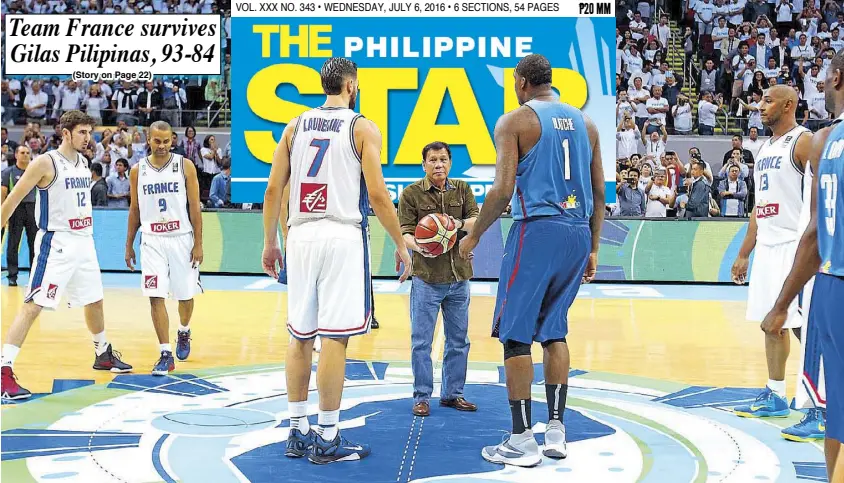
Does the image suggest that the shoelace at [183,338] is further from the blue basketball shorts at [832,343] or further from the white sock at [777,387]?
the blue basketball shorts at [832,343]

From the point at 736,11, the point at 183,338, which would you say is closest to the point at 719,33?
the point at 736,11

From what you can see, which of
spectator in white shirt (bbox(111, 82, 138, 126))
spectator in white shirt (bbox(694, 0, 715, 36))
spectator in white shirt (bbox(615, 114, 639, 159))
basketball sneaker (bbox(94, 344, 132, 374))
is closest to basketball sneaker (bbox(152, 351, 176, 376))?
basketball sneaker (bbox(94, 344, 132, 374))

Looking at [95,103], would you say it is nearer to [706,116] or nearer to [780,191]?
[706,116]

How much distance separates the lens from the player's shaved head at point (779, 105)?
6152 millimetres

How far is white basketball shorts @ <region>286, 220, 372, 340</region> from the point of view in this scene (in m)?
5.26

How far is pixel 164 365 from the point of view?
759 cm

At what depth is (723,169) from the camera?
15.1 meters

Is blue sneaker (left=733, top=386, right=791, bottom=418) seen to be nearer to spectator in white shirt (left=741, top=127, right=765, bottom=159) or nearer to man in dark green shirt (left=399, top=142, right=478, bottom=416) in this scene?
man in dark green shirt (left=399, top=142, right=478, bottom=416)

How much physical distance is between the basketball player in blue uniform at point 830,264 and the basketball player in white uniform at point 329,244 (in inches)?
90.0

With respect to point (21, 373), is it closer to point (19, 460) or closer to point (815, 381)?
point (19, 460)

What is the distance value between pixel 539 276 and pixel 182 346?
4.18 m

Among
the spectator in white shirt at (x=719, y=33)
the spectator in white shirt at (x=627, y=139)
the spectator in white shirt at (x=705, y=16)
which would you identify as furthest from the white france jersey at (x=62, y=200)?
the spectator in white shirt at (x=705, y=16)

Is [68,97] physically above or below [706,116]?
above

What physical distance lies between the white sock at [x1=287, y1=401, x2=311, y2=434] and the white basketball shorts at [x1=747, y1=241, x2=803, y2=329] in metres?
3.10
